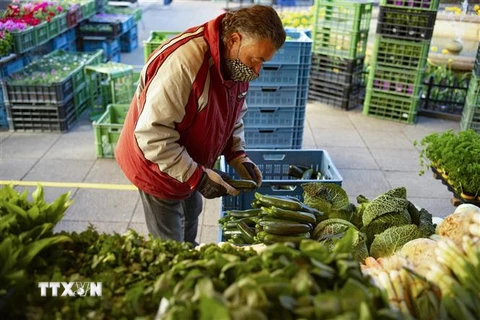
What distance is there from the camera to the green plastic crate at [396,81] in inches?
289

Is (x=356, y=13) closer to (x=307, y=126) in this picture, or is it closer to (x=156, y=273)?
(x=307, y=126)

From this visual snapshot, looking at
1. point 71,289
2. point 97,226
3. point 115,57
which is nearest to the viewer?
point 71,289

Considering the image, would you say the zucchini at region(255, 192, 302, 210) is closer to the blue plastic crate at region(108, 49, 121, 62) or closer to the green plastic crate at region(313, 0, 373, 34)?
the green plastic crate at region(313, 0, 373, 34)

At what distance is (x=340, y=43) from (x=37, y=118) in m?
5.12

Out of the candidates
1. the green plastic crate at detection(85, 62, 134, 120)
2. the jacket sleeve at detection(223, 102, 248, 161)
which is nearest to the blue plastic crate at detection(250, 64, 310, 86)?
the jacket sleeve at detection(223, 102, 248, 161)

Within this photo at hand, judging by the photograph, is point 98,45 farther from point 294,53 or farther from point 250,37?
point 250,37

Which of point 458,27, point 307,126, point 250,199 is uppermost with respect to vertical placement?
point 458,27

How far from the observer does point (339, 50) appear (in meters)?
7.84

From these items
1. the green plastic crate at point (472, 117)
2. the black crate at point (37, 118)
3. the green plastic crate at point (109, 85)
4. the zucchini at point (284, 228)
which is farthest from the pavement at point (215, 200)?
the zucchini at point (284, 228)

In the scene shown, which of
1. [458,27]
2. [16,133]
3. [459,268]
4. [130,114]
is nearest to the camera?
[459,268]

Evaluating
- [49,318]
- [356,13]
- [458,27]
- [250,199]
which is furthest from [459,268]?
[458,27]

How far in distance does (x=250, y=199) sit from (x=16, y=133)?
4627mm

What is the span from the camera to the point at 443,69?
8375mm

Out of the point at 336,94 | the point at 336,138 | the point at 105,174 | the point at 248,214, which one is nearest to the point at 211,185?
the point at 248,214
